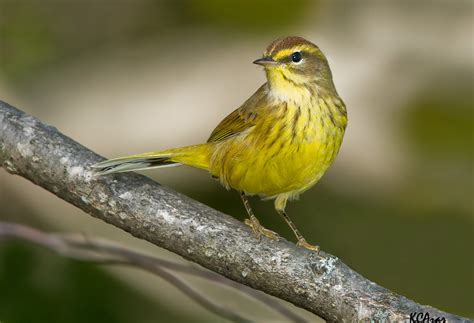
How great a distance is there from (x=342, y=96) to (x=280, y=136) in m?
2.54

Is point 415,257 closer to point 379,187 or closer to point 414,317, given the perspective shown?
point 379,187

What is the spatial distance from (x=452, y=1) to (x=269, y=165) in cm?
372

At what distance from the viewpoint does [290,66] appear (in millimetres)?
4223

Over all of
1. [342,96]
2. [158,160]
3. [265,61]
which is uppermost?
[342,96]

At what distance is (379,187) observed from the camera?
635cm

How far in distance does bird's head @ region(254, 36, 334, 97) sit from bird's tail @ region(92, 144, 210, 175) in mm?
500

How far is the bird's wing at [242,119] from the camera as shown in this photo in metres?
4.20

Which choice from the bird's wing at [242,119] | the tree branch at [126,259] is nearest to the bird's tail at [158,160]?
the bird's wing at [242,119]

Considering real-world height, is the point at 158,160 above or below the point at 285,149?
below

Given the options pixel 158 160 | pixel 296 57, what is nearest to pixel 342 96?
pixel 296 57

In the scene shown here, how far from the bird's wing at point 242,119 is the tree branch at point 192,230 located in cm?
86

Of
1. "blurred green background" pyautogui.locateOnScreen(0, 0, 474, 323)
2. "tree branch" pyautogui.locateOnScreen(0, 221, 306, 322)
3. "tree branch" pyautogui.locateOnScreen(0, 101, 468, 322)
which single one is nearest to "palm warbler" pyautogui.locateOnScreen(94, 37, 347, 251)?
"tree branch" pyautogui.locateOnScreen(0, 101, 468, 322)

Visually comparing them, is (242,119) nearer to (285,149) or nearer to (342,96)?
(285,149)

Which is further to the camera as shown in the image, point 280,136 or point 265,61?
point 265,61
